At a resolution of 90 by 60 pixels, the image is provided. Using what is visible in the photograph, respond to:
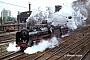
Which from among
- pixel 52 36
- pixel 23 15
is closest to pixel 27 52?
pixel 52 36

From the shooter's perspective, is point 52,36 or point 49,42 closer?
point 49,42

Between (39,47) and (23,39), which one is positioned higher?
(23,39)

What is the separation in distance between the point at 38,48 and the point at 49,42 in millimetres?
3104

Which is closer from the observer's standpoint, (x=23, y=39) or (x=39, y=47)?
(x=23, y=39)

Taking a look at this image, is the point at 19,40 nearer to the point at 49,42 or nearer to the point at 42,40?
the point at 42,40

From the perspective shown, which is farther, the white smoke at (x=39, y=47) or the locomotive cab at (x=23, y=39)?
the locomotive cab at (x=23, y=39)

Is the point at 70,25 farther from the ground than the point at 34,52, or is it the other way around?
the point at 70,25

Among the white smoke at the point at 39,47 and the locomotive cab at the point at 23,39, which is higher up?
the locomotive cab at the point at 23,39

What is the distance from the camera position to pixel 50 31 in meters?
19.5

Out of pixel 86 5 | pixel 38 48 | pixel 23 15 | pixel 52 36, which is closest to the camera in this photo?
pixel 38 48

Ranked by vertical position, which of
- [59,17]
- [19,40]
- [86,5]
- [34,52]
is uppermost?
[86,5]

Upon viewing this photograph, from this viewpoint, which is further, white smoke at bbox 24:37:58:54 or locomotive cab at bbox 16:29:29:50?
locomotive cab at bbox 16:29:29:50

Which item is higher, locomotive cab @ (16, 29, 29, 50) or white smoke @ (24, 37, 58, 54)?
locomotive cab @ (16, 29, 29, 50)

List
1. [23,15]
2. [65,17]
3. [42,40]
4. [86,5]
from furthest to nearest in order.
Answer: [23,15]
[86,5]
[65,17]
[42,40]
